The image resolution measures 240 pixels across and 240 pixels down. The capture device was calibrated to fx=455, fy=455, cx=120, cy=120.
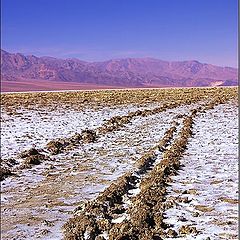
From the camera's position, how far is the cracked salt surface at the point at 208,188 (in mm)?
7879

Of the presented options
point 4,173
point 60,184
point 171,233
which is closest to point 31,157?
point 4,173

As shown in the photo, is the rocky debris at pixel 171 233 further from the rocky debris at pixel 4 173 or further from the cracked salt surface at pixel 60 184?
the rocky debris at pixel 4 173

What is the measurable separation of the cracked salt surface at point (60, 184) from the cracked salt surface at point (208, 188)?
1778mm

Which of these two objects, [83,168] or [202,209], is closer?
[202,209]

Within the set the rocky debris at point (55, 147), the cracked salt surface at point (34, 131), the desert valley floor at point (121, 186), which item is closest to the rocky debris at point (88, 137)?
the desert valley floor at point (121, 186)

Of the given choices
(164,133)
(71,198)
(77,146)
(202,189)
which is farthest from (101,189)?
(164,133)

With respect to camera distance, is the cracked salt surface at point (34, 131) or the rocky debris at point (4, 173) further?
the cracked salt surface at point (34, 131)

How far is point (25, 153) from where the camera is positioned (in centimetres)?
1503

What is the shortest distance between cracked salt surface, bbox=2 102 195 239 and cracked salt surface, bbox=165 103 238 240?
178cm

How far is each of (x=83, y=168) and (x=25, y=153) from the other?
9.65 feet

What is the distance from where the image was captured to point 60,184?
11.1 m

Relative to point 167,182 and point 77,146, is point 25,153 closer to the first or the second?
point 77,146

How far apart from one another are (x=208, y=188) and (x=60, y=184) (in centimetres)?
355

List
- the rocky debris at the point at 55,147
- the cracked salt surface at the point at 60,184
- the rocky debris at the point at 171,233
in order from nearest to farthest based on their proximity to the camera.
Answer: the rocky debris at the point at 171,233, the cracked salt surface at the point at 60,184, the rocky debris at the point at 55,147
